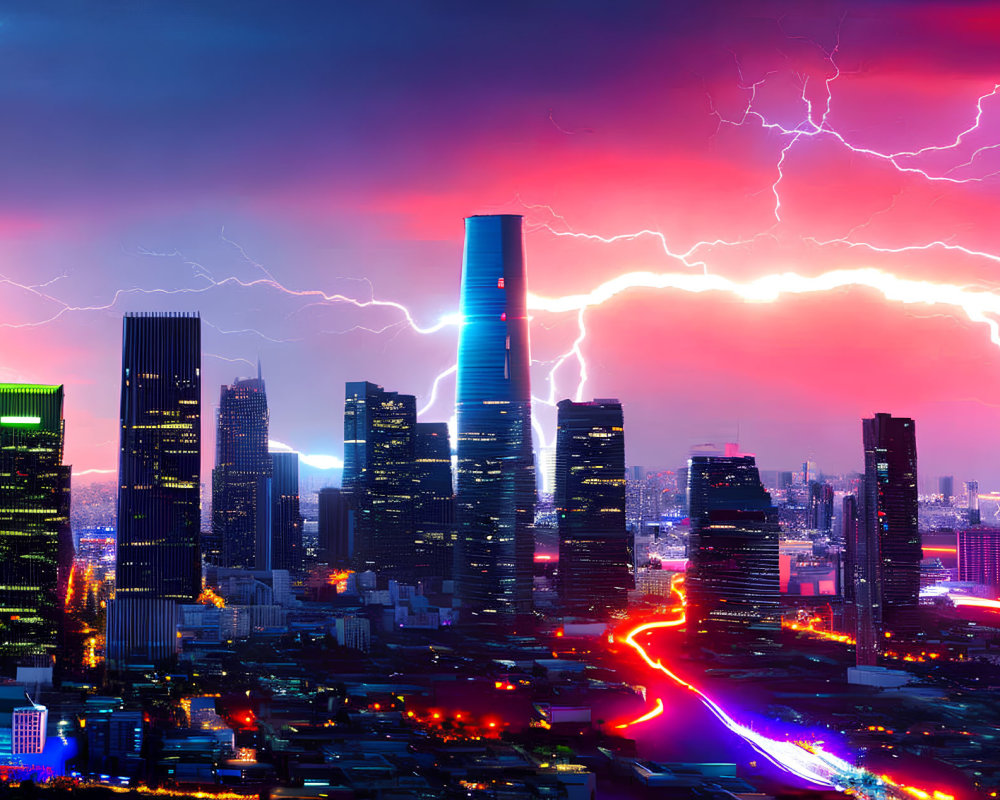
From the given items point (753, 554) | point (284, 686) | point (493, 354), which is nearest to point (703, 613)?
point (753, 554)

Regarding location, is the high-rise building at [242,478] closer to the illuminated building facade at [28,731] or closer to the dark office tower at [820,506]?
the dark office tower at [820,506]

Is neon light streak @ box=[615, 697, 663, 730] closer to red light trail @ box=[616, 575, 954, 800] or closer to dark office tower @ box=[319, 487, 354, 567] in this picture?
red light trail @ box=[616, 575, 954, 800]

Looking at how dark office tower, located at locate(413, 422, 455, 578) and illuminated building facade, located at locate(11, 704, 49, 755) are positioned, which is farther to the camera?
dark office tower, located at locate(413, 422, 455, 578)

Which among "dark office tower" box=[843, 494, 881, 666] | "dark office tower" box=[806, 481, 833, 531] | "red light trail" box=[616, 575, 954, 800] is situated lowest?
"red light trail" box=[616, 575, 954, 800]

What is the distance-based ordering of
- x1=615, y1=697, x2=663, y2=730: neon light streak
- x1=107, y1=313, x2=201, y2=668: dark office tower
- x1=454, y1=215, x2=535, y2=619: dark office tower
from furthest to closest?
x1=454, y1=215, x2=535, y2=619: dark office tower → x1=107, y1=313, x2=201, y2=668: dark office tower → x1=615, y1=697, x2=663, y2=730: neon light streak


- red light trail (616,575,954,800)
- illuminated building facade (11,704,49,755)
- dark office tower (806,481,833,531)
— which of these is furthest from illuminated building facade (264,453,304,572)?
illuminated building facade (11,704,49,755)

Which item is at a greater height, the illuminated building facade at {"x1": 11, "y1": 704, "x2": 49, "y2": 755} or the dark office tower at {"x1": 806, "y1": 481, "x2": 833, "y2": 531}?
the dark office tower at {"x1": 806, "y1": 481, "x2": 833, "y2": 531}

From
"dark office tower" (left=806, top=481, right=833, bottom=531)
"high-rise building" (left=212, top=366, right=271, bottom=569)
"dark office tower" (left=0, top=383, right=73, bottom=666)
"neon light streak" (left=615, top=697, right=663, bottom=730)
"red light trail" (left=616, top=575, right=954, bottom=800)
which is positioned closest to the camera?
"red light trail" (left=616, top=575, right=954, bottom=800)

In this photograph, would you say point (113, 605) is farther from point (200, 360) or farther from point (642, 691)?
point (642, 691)
